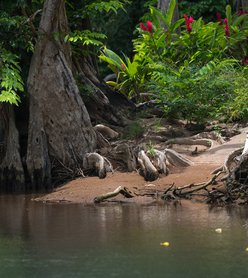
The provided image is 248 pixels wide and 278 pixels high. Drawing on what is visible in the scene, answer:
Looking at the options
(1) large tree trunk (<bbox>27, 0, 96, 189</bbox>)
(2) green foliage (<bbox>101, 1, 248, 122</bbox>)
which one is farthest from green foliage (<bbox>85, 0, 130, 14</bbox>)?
(2) green foliage (<bbox>101, 1, 248, 122</bbox>)

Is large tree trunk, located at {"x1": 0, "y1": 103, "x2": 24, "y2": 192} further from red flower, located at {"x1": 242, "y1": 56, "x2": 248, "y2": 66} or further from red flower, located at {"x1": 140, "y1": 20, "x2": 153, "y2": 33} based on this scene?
red flower, located at {"x1": 242, "y1": 56, "x2": 248, "y2": 66}

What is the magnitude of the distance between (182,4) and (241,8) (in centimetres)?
349

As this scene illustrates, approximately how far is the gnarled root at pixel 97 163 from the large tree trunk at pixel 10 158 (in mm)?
1323

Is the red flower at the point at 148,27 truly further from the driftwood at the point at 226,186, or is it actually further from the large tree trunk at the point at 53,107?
the driftwood at the point at 226,186

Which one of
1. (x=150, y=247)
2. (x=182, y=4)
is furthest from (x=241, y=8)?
(x=150, y=247)

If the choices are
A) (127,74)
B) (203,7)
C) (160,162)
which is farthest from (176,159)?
(203,7)

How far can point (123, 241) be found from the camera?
932cm

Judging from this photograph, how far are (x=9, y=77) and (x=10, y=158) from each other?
1713 mm

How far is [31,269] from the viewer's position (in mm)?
7938

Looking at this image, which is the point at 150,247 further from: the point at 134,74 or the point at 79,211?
the point at 134,74

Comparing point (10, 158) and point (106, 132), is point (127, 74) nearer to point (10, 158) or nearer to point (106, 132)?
point (106, 132)

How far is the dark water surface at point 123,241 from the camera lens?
25.6 feet

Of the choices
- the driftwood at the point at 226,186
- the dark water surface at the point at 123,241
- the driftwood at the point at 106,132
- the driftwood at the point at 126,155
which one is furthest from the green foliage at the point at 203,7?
the dark water surface at the point at 123,241

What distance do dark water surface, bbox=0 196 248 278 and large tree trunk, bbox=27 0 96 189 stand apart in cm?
243
